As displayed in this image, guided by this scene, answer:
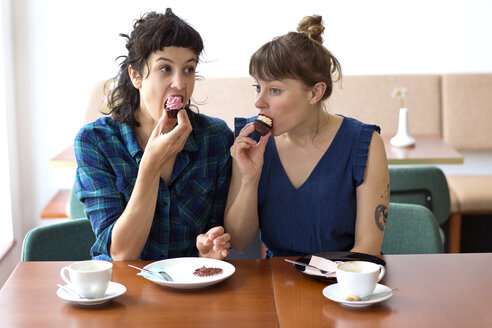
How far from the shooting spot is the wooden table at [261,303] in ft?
3.74

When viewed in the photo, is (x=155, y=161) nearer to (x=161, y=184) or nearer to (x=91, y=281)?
(x=161, y=184)

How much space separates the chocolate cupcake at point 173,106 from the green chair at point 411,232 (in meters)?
0.73

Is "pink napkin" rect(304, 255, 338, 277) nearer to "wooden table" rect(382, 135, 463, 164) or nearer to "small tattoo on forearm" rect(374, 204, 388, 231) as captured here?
"small tattoo on forearm" rect(374, 204, 388, 231)

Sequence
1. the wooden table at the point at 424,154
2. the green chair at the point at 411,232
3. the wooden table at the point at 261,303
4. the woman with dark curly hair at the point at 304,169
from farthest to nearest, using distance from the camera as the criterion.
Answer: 1. the wooden table at the point at 424,154
2. the green chair at the point at 411,232
3. the woman with dark curly hair at the point at 304,169
4. the wooden table at the point at 261,303

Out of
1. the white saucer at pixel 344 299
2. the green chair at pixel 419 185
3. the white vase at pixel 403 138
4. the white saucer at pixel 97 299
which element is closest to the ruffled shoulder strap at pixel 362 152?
the white saucer at pixel 344 299

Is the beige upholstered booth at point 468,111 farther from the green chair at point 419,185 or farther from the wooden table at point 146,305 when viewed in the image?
the wooden table at point 146,305

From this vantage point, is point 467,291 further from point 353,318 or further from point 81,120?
point 81,120

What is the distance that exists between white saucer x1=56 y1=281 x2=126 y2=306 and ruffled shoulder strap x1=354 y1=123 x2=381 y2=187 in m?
0.72

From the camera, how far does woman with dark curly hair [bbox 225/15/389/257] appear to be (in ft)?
5.52

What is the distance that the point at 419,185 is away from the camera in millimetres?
2592

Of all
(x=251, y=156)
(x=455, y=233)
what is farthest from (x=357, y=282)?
(x=455, y=233)

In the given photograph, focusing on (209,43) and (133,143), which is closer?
(133,143)

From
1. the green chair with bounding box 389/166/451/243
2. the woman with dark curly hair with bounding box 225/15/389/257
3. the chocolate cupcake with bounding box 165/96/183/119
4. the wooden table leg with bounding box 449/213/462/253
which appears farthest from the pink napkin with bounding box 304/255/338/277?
the wooden table leg with bounding box 449/213/462/253

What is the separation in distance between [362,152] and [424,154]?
4.56 feet
